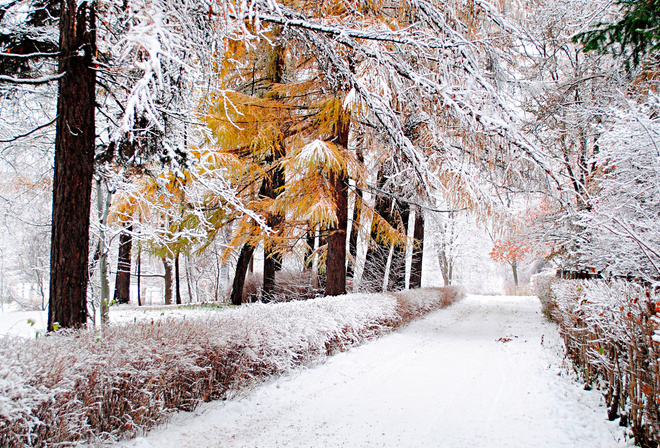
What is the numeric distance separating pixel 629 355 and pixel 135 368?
4.13 meters

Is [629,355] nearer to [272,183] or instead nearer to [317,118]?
[317,118]

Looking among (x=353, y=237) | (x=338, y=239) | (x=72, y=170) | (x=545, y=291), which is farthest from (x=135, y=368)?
(x=545, y=291)

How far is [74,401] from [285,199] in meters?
6.62

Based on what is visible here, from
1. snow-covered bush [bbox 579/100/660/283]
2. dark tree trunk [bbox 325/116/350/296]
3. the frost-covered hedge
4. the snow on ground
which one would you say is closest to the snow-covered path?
the frost-covered hedge

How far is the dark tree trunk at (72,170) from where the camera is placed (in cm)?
391

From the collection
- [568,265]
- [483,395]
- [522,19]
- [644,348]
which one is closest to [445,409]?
[483,395]

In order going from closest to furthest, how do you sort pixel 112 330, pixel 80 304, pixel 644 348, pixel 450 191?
1. pixel 644 348
2. pixel 112 330
3. pixel 80 304
4. pixel 450 191

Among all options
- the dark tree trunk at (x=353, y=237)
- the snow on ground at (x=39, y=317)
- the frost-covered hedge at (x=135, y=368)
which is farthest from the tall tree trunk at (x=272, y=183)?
the frost-covered hedge at (x=135, y=368)

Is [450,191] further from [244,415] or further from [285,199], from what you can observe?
[244,415]

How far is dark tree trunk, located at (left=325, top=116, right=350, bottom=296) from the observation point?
9352 mm

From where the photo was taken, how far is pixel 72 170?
399cm

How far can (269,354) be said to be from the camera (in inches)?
199

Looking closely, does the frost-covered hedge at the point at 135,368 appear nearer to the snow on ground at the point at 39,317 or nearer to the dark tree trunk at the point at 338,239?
the snow on ground at the point at 39,317

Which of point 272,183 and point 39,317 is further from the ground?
point 272,183
